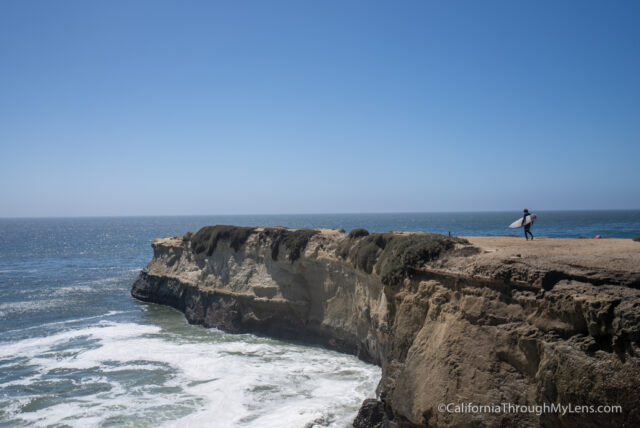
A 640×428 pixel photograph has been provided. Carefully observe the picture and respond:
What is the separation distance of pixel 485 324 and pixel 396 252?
550 cm

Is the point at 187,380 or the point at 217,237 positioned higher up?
the point at 217,237

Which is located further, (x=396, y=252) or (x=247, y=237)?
(x=247, y=237)

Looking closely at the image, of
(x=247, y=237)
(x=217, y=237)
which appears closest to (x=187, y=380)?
(x=247, y=237)

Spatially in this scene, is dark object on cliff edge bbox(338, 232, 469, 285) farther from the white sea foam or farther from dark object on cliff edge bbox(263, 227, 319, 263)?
the white sea foam

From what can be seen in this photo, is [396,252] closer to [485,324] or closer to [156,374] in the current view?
[485,324]

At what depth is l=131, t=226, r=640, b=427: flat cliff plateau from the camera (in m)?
9.13

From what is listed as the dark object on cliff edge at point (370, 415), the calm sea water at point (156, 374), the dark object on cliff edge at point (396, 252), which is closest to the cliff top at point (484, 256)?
the dark object on cliff edge at point (396, 252)

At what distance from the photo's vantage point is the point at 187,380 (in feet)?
57.2

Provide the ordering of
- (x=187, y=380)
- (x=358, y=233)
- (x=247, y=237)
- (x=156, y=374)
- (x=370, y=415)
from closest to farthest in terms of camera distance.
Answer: (x=370, y=415) < (x=187, y=380) < (x=156, y=374) < (x=358, y=233) < (x=247, y=237)

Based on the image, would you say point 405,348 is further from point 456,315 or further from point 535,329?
point 535,329

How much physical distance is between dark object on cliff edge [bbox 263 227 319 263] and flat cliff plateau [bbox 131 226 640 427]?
217 cm

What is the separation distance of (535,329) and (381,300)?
7.86 metres

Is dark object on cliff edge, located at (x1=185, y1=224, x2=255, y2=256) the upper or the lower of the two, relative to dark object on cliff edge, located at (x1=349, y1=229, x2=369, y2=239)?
lower

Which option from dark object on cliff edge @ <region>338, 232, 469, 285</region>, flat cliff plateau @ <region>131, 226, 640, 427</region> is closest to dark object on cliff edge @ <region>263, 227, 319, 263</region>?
flat cliff plateau @ <region>131, 226, 640, 427</region>
